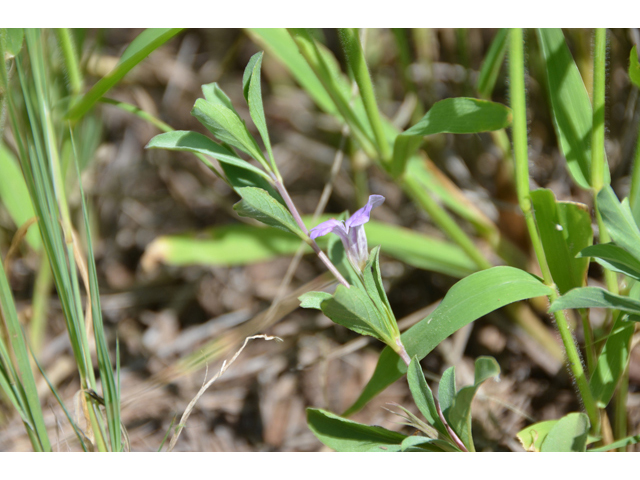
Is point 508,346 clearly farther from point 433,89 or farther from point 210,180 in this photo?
point 210,180

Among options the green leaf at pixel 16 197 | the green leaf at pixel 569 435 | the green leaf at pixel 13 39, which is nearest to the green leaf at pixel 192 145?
the green leaf at pixel 13 39

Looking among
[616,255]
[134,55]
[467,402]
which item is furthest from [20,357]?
[616,255]

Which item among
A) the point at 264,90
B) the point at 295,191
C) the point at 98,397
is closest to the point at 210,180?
the point at 295,191

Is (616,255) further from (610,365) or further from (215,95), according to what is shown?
(215,95)

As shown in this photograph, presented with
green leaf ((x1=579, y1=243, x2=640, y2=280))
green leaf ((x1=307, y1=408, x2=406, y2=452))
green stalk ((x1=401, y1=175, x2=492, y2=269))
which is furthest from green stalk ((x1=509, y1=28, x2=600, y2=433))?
green leaf ((x1=307, y1=408, x2=406, y2=452))

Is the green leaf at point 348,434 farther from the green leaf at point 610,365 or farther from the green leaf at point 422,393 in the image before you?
the green leaf at point 610,365
